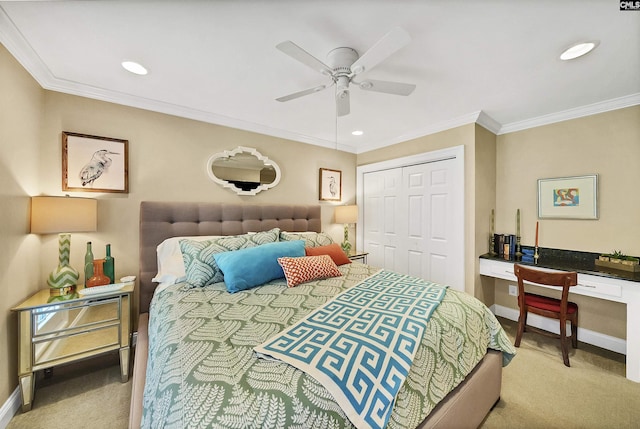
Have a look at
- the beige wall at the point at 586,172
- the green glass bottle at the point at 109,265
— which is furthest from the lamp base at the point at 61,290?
the beige wall at the point at 586,172

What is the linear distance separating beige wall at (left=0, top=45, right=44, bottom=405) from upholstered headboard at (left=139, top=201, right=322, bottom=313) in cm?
71

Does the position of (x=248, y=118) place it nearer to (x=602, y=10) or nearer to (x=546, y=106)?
(x=602, y=10)

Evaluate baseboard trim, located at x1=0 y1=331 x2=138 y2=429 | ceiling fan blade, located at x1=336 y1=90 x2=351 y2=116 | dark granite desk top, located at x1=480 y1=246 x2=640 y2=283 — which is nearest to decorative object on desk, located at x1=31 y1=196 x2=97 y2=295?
baseboard trim, located at x1=0 y1=331 x2=138 y2=429

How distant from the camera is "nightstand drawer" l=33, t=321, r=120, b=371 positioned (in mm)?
1685

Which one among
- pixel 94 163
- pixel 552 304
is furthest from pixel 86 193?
pixel 552 304

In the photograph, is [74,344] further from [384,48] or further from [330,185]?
[330,185]

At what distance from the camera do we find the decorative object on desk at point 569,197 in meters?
2.51

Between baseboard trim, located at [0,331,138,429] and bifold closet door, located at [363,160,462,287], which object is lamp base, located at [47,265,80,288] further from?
bifold closet door, located at [363,160,462,287]

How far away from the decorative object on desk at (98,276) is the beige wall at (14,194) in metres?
0.35

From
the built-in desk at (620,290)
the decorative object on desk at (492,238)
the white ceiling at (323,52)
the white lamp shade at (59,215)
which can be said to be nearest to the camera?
the white ceiling at (323,52)

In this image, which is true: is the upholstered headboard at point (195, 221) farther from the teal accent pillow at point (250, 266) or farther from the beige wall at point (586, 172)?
the beige wall at point (586, 172)

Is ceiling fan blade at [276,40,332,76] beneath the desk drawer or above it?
above

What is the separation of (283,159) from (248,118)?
2.29ft

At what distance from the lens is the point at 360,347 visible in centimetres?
108
